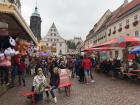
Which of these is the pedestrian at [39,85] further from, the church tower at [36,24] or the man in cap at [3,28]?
the church tower at [36,24]

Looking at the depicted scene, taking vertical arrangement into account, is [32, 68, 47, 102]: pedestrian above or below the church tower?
below

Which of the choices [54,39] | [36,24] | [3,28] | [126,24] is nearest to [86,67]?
[3,28]

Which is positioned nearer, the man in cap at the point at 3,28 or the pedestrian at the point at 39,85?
the pedestrian at the point at 39,85

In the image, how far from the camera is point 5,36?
12.8m

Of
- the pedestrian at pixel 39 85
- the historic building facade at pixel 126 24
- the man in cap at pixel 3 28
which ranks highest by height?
the historic building facade at pixel 126 24

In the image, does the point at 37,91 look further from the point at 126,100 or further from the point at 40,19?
the point at 40,19

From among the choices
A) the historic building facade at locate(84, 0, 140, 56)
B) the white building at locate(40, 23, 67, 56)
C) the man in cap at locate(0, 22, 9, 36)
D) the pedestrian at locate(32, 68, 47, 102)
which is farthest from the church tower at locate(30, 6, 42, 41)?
the pedestrian at locate(32, 68, 47, 102)

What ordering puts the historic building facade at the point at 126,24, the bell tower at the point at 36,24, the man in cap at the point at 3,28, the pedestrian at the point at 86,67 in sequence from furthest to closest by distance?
the bell tower at the point at 36,24, the historic building facade at the point at 126,24, the pedestrian at the point at 86,67, the man in cap at the point at 3,28

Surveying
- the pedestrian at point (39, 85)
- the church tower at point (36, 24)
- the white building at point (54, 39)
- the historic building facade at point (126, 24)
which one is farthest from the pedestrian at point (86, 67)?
the white building at point (54, 39)

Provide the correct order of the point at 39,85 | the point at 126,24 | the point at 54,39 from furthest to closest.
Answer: the point at 54,39 → the point at 126,24 → the point at 39,85

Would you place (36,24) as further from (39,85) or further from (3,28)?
(39,85)

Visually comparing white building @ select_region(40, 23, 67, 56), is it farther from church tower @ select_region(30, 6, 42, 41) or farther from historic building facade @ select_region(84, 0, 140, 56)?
historic building facade @ select_region(84, 0, 140, 56)

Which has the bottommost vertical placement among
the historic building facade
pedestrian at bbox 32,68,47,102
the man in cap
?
pedestrian at bbox 32,68,47,102

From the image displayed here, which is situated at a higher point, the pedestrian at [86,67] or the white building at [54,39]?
the white building at [54,39]
